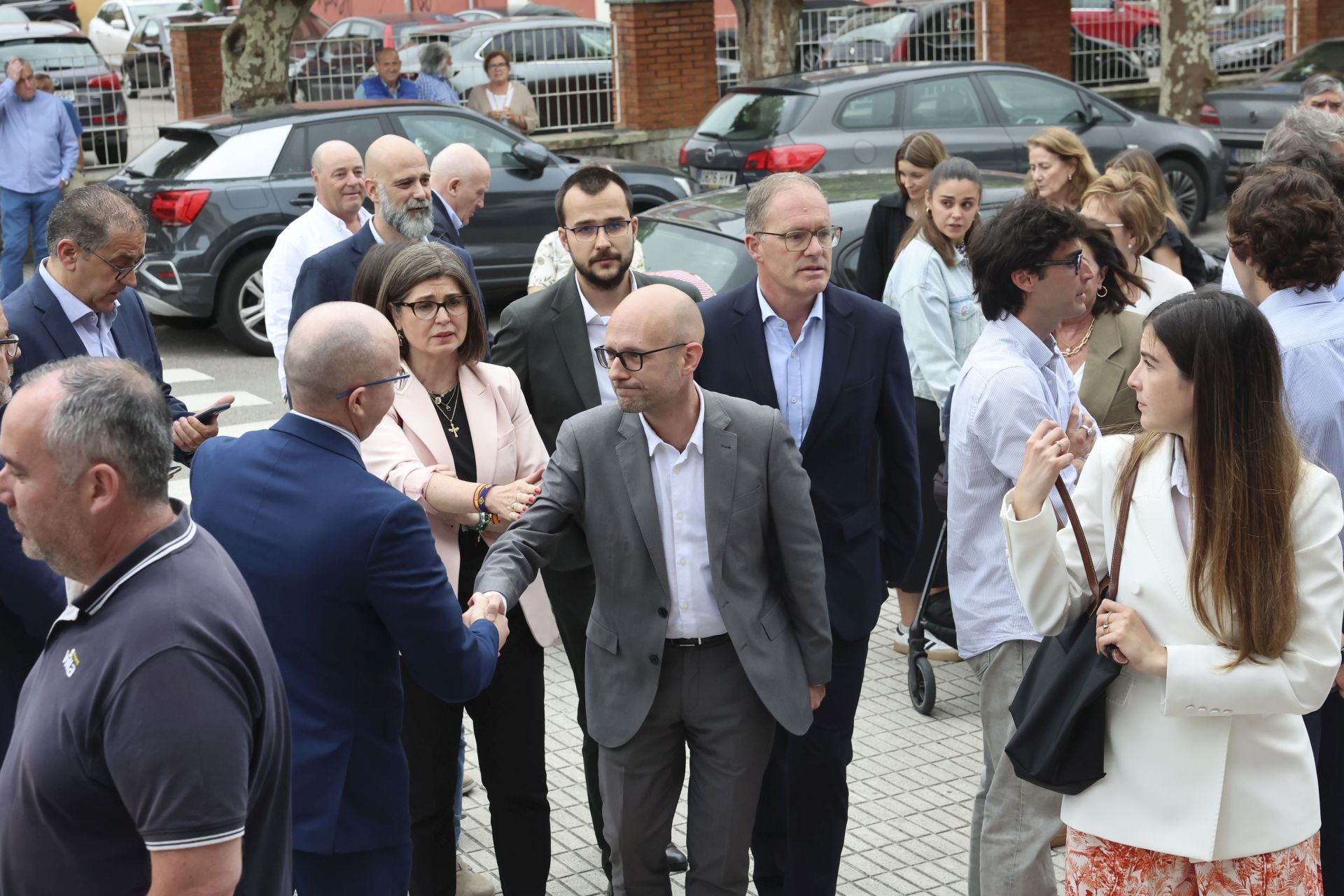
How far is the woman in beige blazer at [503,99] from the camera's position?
53.0 feet

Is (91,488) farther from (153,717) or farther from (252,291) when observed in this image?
(252,291)

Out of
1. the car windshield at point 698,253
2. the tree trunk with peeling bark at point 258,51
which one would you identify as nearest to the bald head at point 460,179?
the car windshield at point 698,253

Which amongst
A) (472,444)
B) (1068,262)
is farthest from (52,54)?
(1068,262)

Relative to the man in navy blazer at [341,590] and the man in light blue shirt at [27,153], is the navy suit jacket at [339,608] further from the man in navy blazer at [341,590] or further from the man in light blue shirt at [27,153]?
the man in light blue shirt at [27,153]

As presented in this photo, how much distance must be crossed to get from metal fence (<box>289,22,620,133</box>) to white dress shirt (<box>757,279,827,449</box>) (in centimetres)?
1574

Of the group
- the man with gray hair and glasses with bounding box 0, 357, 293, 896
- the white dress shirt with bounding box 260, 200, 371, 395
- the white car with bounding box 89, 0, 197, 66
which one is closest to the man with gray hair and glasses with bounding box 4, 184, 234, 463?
the white dress shirt with bounding box 260, 200, 371, 395

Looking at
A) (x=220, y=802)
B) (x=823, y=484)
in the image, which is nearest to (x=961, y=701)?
(x=823, y=484)

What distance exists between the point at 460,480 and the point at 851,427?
1185 millimetres

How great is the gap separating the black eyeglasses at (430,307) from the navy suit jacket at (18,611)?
1.34m

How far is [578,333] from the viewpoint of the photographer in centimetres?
500

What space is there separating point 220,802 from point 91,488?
1.88 feet

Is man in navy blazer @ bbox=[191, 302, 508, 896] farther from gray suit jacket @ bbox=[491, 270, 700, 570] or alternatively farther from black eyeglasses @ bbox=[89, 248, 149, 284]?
black eyeglasses @ bbox=[89, 248, 149, 284]

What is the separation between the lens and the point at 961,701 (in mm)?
6426

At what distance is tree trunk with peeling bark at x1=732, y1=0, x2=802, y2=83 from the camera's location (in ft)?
66.8
